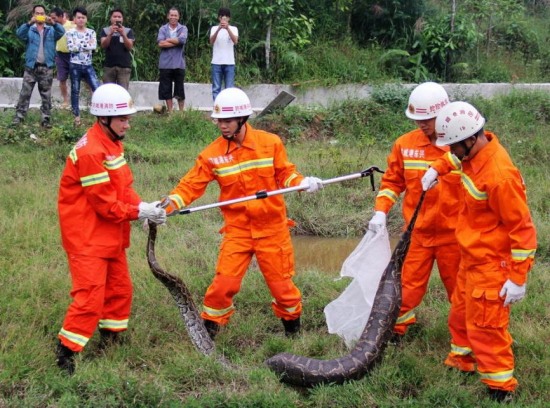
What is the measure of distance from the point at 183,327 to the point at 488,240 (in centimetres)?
266

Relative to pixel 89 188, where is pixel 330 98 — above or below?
below

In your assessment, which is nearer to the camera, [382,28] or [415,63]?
[415,63]

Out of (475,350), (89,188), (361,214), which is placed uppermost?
(89,188)

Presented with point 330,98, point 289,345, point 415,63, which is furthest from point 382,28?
point 289,345

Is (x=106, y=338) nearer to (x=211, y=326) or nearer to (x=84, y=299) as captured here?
(x=84, y=299)

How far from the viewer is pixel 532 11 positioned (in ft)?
67.3

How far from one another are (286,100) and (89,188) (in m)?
9.02

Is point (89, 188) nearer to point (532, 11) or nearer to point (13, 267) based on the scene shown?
point (13, 267)

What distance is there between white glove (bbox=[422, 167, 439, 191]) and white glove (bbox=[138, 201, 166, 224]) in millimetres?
1916

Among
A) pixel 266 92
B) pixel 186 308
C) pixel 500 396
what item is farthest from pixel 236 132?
pixel 266 92

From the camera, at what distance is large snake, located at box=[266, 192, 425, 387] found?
507 centimetres

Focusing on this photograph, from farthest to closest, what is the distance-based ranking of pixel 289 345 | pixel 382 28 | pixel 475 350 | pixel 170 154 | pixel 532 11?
1. pixel 532 11
2. pixel 382 28
3. pixel 170 154
4. pixel 289 345
5. pixel 475 350

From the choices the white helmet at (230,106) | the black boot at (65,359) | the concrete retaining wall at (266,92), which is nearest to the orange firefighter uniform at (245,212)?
the white helmet at (230,106)

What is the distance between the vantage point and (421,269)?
222 inches
